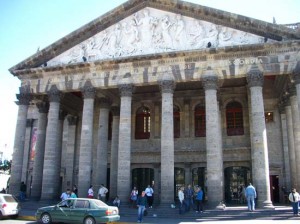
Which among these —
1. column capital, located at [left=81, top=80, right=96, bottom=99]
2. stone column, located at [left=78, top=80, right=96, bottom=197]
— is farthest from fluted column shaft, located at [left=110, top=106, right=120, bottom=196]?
column capital, located at [left=81, top=80, right=96, bottom=99]

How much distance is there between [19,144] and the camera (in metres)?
24.7

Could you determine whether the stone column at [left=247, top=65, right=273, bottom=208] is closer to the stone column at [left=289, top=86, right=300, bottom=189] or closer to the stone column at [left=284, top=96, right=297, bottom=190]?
the stone column at [left=289, top=86, right=300, bottom=189]

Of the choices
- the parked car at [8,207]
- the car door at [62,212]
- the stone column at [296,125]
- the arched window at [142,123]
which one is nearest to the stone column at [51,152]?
the parked car at [8,207]

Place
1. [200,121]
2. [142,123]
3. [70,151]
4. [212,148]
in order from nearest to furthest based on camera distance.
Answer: [212,148]
[200,121]
[142,123]
[70,151]

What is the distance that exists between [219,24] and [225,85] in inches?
242

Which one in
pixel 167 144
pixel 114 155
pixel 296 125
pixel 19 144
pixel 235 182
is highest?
pixel 296 125

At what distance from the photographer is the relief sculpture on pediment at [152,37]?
73.8ft

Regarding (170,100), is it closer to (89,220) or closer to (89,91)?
(89,91)

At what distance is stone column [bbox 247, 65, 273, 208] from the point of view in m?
19.7

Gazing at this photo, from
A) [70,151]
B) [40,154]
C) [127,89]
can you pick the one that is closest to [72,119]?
[70,151]

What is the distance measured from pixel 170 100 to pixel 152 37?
500cm

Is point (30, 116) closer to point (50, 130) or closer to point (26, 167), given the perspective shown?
→ point (26, 167)

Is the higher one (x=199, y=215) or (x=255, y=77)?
(x=255, y=77)

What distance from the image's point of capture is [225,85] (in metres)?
27.3
